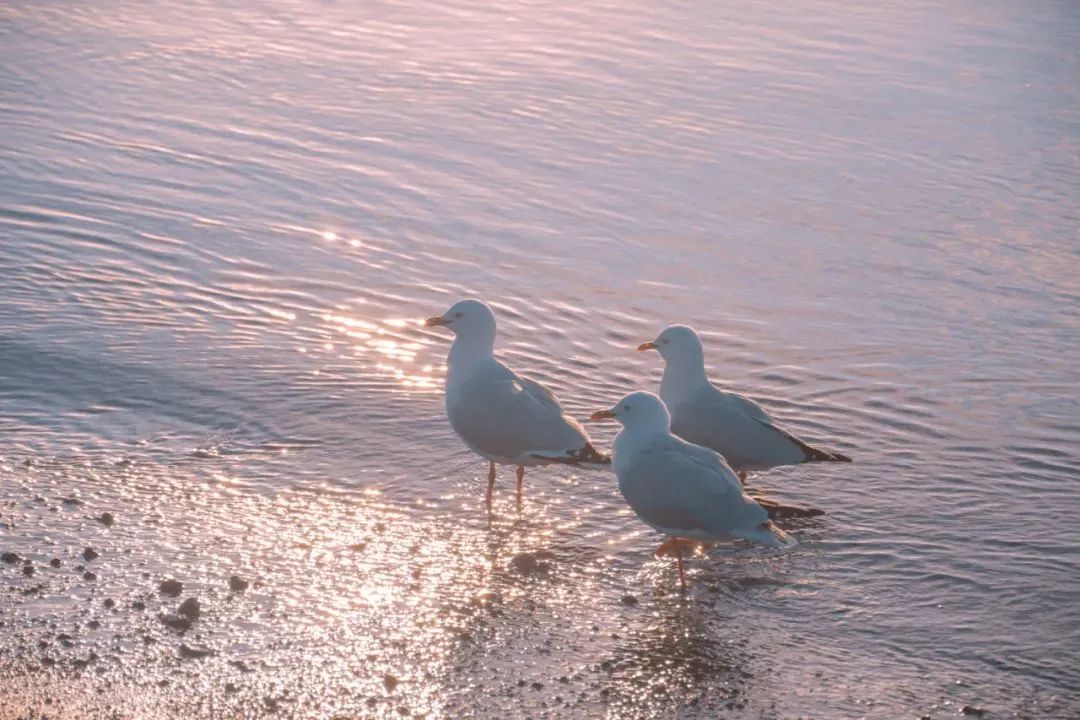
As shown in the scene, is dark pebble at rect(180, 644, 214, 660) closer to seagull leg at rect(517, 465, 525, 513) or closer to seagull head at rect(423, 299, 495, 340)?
seagull leg at rect(517, 465, 525, 513)

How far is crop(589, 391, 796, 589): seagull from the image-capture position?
6.93 metres

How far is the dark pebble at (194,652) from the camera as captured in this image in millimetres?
5934

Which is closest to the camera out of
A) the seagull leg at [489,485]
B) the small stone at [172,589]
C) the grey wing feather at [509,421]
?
the small stone at [172,589]

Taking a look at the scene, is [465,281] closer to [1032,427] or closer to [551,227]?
[551,227]

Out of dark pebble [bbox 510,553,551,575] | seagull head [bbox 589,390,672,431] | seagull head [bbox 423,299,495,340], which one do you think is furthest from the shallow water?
seagull head [bbox 423,299,495,340]

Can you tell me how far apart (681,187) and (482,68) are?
15.3 feet

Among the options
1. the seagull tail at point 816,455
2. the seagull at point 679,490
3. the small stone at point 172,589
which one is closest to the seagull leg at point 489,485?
the seagull at point 679,490

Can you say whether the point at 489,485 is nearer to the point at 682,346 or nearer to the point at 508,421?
the point at 508,421

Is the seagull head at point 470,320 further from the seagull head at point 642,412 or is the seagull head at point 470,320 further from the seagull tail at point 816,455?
the seagull tail at point 816,455

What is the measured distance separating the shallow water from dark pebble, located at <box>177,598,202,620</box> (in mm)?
66

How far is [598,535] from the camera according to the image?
7.50 meters

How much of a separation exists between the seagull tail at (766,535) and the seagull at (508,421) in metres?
1.07

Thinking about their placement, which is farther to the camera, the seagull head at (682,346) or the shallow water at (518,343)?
the seagull head at (682,346)

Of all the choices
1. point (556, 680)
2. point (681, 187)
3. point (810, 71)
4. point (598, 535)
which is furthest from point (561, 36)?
point (556, 680)
